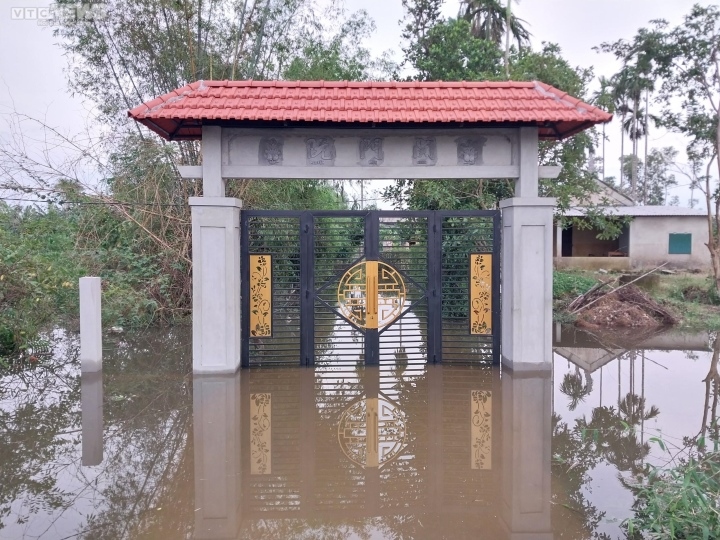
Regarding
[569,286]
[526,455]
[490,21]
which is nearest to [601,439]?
[526,455]

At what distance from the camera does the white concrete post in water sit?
22.8 ft

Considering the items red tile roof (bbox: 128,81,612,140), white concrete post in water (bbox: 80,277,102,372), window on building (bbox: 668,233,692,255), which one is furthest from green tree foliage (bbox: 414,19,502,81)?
window on building (bbox: 668,233,692,255)

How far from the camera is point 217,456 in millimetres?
4598

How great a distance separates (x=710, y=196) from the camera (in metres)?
15.4

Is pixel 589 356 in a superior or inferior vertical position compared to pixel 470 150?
inferior

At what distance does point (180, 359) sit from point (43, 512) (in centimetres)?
449

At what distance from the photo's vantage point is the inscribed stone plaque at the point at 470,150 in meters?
7.21

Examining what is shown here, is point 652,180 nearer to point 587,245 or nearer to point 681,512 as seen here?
point 587,245

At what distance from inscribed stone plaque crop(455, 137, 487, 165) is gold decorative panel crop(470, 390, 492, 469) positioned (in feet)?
9.37

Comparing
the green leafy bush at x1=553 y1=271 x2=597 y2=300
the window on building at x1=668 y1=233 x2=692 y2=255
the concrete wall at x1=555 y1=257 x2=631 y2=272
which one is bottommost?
the green leafy bush at x1=553 y1=271 x2=597 y2=300

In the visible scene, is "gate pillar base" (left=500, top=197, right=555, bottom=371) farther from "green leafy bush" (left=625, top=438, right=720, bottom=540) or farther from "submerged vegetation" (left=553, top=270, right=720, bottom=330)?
"submerged vegetation" (left=553, top=270, right=720, bottom=330)

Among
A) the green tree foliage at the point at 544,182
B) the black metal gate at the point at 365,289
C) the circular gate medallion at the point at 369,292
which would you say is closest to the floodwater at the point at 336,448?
the black metal gate at the point at 365,289

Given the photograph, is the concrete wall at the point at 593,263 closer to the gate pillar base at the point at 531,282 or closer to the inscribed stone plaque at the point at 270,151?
the gate pillar base at the point at 531,282

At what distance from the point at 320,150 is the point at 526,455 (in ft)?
14.2
